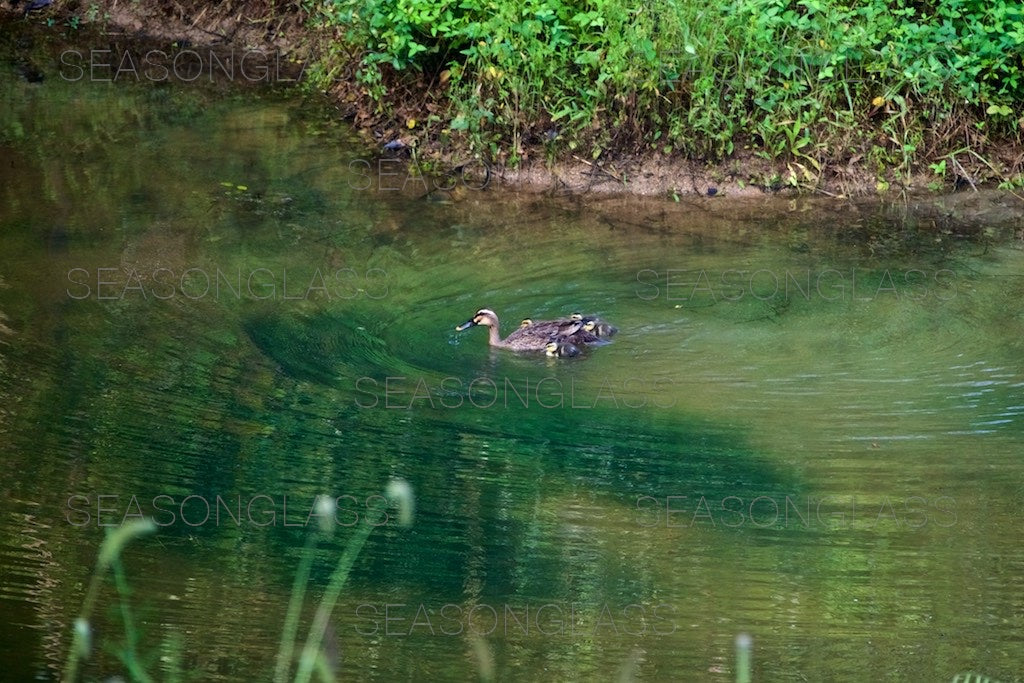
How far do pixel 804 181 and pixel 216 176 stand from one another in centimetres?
497

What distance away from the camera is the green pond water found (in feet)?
20.0

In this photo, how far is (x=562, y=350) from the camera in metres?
9.10

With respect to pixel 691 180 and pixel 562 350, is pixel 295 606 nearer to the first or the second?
pixel 562 350

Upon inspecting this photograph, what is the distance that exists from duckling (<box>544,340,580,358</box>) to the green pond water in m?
0.06

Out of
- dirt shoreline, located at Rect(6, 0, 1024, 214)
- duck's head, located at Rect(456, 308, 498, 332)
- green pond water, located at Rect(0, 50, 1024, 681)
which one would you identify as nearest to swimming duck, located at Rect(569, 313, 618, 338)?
green pond water, located at Rect(0, 50, 1024, 681)

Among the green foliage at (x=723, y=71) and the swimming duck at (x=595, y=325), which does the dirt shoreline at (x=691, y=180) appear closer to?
the green foliage at (x=723, y=71)

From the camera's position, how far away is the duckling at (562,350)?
910 cm

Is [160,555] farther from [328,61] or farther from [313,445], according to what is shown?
[328,61]

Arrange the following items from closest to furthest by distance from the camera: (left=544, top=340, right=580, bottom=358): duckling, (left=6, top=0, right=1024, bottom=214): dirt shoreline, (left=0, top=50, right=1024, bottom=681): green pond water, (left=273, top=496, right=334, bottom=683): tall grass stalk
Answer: (left=273, top=496, right=334, bottom=683): tall grass stalk
(left=0, top=50, right=1024, bottom=681): green pond water
(left=544, top=340, right=580, bottom=358): duckling
(left=6, top=0, right=1024, bottom=214): dirt shoreline

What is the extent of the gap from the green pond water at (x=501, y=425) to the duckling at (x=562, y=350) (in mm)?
59

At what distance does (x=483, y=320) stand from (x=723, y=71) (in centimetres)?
384

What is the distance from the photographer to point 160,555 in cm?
656

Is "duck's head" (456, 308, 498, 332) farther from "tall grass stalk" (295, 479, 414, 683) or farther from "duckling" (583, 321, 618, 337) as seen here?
"tall grass stalk" (295, 479, 414, 683)

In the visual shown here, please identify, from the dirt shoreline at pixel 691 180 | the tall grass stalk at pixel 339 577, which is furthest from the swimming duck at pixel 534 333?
the dirt shoreline at pixel 691 180
